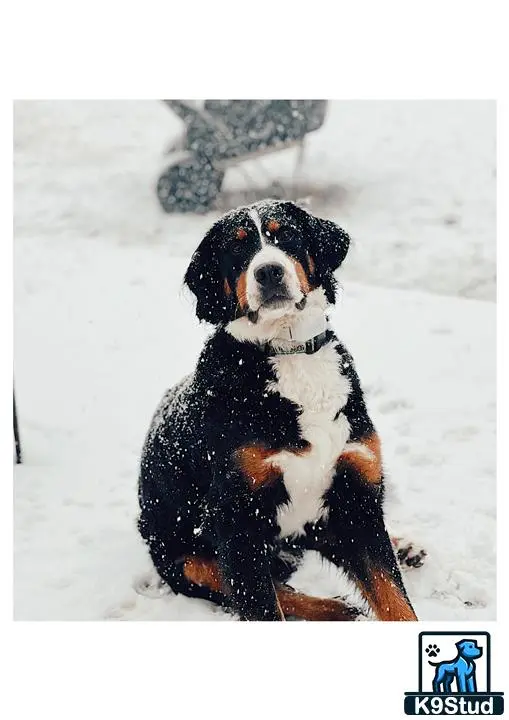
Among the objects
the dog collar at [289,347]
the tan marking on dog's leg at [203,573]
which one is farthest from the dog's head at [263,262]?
the tan marking on dog's leg at [203,573]

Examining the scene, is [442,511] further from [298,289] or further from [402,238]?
[402,238]

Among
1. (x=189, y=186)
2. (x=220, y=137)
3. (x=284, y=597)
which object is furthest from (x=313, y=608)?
(x=220, y=137)

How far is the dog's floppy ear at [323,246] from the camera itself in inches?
142

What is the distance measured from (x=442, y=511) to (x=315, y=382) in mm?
1377

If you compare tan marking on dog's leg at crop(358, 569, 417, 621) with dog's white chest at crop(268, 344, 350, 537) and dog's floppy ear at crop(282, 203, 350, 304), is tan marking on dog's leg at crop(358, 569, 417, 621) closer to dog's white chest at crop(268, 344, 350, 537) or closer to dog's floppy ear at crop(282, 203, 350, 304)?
dog's white chest at crop(268, 344, 350, 537)

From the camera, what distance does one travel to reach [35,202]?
296 inches

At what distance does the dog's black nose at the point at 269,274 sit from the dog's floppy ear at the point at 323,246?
295 mm

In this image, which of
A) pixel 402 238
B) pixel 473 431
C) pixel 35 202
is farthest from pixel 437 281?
pixel 35 202

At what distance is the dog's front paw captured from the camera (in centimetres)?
407

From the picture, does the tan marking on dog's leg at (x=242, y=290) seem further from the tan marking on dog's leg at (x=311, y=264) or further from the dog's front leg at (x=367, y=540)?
the dog's front leg at (x=367, y=540)
